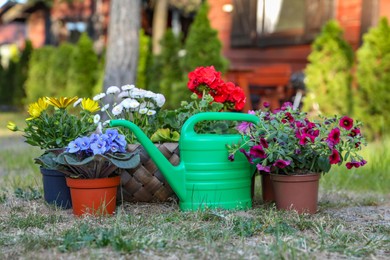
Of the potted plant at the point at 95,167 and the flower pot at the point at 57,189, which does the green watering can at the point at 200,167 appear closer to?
the potted plant at the point at 95,167

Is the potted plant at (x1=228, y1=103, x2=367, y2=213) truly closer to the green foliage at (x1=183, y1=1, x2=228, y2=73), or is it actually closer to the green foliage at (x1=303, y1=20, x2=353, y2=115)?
the green foliage at (x1=303, y1=20, x2=353, y2=115)

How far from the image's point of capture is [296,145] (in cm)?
310

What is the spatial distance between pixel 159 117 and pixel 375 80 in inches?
169

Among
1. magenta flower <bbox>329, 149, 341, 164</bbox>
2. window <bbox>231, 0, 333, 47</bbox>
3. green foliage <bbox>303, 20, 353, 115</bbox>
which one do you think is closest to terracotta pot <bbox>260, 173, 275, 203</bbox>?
magenta flower <bbox>329, 149, 341, 164</bbox>

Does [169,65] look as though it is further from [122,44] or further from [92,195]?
[92,195]

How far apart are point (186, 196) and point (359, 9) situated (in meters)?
5.81

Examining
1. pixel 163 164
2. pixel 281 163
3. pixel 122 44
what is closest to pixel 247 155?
pixel 281 163

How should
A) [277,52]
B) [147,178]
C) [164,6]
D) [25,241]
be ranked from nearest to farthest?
1. [25,241]
2. [147,178]
3. [277,52]
4. [164,6]

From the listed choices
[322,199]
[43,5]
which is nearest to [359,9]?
[322,199]

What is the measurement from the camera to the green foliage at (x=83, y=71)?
37.3ft

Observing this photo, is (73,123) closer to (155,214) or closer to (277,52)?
(155,214)

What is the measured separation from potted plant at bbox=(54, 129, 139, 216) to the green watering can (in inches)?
4.6

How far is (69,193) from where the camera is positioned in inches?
132

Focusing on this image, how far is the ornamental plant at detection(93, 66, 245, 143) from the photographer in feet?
11.2
